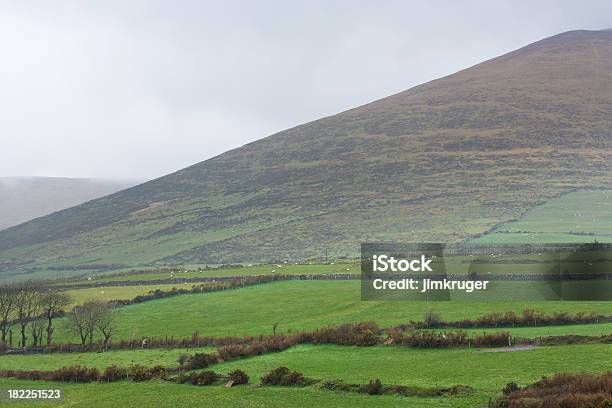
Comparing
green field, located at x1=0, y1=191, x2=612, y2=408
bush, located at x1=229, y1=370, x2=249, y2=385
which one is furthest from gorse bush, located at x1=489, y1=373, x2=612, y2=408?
bush, located at x1=229, y1=370, x2=249, y2=385

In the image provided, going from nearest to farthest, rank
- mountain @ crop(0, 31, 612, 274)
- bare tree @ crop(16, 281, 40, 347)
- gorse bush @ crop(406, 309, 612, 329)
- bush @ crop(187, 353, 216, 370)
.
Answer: bush @ crop(187, 353, 216, 370), gorse bush @ crop(406, 309, 612, 329), bare tree @ crop(16, 281, 40, 347), mountain @ crop(0, 31, 612, 274)

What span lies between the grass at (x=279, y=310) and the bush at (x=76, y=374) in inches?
477

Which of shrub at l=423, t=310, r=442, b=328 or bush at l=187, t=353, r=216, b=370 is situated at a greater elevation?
shrub at l=423, t=310, r=442, b=328

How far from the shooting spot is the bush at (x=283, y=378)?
2816 cm

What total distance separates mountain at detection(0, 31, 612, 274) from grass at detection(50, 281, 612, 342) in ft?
126

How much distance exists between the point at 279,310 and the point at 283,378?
22526 millimetres

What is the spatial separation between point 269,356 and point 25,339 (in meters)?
23.4

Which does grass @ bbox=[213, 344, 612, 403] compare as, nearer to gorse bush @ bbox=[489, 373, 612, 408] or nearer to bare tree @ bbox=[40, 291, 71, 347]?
gorse bush @ bbox=[489, 373, 612, 408]

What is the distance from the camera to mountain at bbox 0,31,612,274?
116 m

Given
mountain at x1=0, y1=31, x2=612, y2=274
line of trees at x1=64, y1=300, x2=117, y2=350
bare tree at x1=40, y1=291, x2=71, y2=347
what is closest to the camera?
line of trees at x1=64, y1=300, x2=117, y2=350

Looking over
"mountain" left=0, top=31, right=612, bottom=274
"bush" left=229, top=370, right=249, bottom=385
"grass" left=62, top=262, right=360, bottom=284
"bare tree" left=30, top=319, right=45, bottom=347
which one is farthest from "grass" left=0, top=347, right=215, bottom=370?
"mountain" left=0, top=31, right=612, bottom=274

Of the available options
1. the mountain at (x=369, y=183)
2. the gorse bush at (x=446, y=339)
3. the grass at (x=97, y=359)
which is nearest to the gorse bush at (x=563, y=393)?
the gorse bush at (x=446, y=339)

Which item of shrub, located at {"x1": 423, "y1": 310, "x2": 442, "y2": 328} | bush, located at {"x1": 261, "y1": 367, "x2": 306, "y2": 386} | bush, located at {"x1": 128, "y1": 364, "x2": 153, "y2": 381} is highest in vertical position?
shrub, located at {"x1": 423, "y1": 310, "x2": 442, "y2": 328}

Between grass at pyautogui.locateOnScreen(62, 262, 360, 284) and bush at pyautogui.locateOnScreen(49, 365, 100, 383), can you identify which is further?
grass at pyautogui.locateOnScreen(62, 262, 360, 284)
